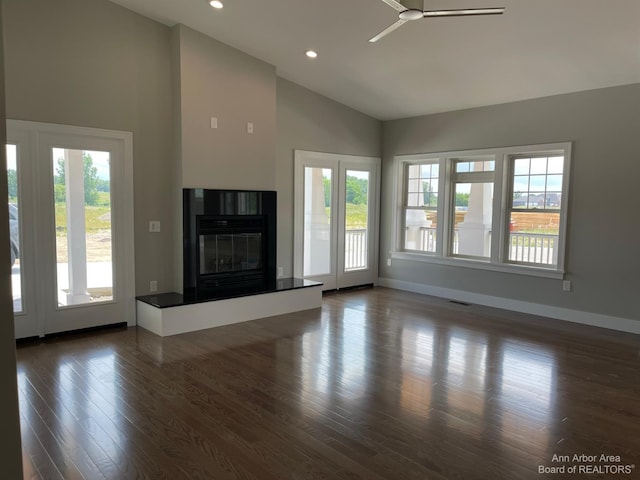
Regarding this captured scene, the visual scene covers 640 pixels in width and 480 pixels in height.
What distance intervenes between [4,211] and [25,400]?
244 cm

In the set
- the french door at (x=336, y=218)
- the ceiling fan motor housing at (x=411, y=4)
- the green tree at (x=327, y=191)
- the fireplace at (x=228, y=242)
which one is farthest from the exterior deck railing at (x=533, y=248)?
the ceiling fan motor housing at (x=411, y=4)

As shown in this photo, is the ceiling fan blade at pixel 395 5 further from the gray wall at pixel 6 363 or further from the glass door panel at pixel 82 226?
the glass door panel at pixel 82 226

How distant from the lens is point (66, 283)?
4664mm

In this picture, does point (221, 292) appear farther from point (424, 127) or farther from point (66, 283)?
point (424, 127)

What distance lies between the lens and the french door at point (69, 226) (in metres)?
4.36

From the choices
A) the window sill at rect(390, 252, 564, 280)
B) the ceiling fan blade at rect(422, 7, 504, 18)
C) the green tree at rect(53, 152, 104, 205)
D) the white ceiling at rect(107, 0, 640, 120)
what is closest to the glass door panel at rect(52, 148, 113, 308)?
the green tree at rect(53, 152, 104, 205)

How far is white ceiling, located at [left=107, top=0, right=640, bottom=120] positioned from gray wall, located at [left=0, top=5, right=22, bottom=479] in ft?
11.6

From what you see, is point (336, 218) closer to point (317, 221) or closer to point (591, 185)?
point (317, 221)

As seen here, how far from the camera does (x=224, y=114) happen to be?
17.5 feet

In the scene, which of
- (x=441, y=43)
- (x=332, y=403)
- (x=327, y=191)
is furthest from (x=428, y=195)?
(x=332, y=403)

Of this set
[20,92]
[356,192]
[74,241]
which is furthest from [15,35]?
[356,192]

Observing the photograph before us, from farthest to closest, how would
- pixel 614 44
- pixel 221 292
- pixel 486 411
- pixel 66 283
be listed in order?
pixel 221 292
pixel 66 283
pixel 614 44
pixel 486 411

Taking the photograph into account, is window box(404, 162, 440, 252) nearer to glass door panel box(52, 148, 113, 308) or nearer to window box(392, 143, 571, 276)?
window box(392, 143, 571, 276)

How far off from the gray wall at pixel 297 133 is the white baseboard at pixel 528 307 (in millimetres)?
2037
